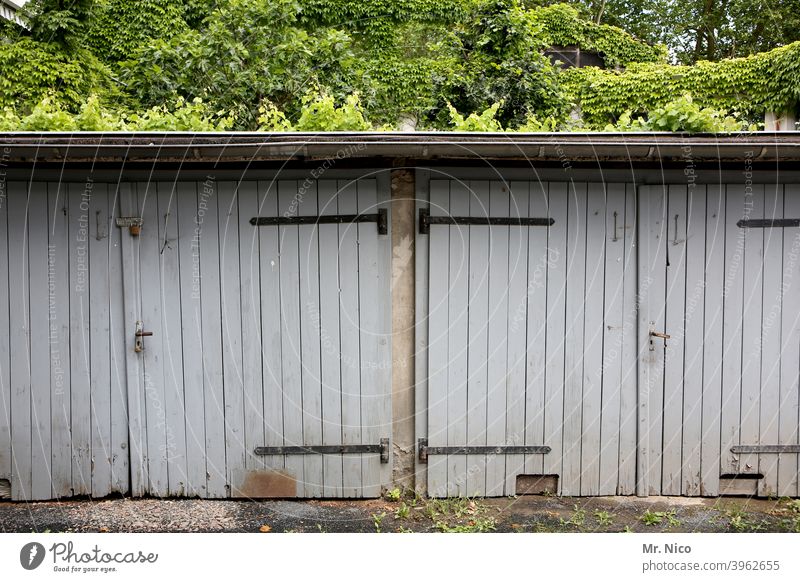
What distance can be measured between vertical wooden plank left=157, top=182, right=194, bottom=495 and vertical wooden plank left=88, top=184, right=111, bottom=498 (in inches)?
14.8

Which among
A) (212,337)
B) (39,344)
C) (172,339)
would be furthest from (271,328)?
(39,344)

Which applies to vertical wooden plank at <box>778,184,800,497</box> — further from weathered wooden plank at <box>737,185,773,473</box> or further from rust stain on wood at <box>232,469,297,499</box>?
rust stain on wood at <box>232,469,297,499</box>

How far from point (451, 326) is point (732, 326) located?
2.06m

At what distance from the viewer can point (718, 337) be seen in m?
4.73

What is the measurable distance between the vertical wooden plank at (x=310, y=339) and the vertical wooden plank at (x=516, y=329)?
1.39 meters

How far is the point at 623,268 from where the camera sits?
470 cm

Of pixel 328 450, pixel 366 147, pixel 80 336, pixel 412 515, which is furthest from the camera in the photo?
pixel 328 450

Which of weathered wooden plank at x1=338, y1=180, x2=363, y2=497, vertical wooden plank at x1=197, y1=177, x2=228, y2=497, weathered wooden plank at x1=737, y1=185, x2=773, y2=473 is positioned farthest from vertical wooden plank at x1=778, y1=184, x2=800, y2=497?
vertical wooden plank at x1=197, y1=177, x2=228, y2=497

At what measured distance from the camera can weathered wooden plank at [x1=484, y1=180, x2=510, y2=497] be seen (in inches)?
183

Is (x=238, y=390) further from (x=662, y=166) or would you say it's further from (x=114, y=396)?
(x=662, y=166)

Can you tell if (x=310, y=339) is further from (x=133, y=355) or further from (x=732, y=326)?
(x=732, y=326)

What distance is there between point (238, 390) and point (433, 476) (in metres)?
1.56
